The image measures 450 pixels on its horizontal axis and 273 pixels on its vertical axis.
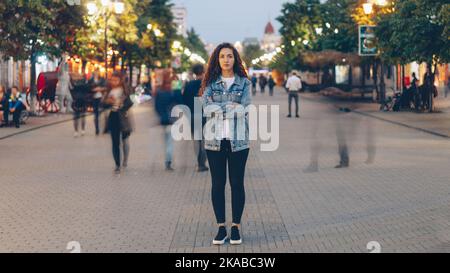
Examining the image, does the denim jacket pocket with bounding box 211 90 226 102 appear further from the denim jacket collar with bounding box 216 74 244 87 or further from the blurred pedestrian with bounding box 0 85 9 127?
the blurred pedestrian with bounding box 0 85 9 127

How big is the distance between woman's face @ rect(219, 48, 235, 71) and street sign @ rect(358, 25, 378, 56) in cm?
3121

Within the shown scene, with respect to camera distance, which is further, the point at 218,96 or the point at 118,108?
the point at 118,108

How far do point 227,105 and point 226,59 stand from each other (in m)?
0.42

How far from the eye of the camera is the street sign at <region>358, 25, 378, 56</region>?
39375mm

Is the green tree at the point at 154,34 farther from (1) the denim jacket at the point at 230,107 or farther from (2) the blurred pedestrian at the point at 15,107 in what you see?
(1) the denim jacket at the point at 230,107

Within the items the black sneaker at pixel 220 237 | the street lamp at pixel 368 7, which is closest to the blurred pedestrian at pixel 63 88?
the street lamp at pixel 368 7

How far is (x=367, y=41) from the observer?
40.0m

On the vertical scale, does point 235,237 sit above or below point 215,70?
below

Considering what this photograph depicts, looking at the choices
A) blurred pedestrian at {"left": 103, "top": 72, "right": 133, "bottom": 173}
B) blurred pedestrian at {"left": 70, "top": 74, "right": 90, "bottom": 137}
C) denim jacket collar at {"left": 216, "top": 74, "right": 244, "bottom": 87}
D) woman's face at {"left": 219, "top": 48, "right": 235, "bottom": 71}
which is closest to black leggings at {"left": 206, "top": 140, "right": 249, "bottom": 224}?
denim jacket collar at {"left": 216, "top": 74, "right": 244, "bottom": 87}

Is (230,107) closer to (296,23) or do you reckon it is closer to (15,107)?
(15,107)

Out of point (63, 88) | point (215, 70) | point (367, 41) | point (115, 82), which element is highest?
point (367, 41)

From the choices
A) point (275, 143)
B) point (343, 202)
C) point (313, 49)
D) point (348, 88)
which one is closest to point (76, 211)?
point (343, 202)

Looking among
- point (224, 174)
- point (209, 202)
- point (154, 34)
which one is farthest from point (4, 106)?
point (154, 34)

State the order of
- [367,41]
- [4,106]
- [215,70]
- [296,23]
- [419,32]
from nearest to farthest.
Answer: [215,70], [4,106], [419,32], [367,41], [296,23]
